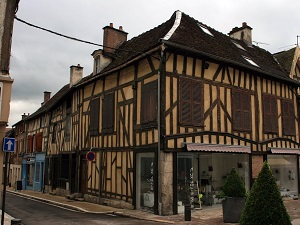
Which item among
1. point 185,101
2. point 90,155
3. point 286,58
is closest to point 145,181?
point 185,101

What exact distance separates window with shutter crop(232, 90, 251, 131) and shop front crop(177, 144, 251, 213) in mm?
878

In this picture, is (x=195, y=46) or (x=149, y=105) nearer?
(x=149, y=105)

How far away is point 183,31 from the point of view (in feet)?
41.1

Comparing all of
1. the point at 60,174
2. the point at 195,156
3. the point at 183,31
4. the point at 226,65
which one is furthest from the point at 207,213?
the point at 60,174

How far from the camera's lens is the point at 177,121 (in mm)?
10852

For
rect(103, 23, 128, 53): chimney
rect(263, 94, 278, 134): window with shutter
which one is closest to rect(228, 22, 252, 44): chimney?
rect(263, 94, 278, 134): window with shutter

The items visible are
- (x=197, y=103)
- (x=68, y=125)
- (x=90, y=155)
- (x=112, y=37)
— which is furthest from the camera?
(x=68, y=125)

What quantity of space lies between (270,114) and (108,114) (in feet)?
22.3

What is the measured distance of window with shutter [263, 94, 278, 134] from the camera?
45.2 ft

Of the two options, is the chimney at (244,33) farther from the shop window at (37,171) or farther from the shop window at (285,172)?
the shop window at (37,171)

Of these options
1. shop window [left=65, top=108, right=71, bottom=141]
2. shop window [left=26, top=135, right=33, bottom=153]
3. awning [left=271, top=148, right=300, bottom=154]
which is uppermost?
shop window [left=65, top=108, right=71, bottom=141]

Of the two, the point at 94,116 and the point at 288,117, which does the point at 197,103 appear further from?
the point at 288,117

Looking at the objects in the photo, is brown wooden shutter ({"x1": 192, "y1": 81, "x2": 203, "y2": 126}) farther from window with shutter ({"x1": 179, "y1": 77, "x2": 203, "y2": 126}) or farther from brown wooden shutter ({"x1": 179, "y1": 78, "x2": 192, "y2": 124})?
brown wooden shutter ({"x1": 179, "y1": 78, "x2": 192, "y2": 124})

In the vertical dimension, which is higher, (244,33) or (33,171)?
(244,33)
